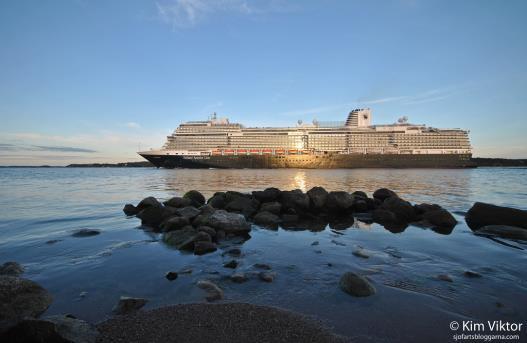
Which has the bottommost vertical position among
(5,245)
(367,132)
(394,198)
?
(5,245)

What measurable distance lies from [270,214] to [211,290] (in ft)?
20.8

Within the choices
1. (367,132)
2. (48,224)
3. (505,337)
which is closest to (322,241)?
(505,337)

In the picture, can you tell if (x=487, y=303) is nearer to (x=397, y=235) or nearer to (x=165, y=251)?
(x=397, y=235)

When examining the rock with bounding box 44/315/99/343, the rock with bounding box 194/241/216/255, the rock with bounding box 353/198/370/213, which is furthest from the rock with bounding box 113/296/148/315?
the rock with bounding box 353/198/370/213

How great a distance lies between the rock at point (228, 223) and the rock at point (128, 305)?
4420mm

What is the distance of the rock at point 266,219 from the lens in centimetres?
1011

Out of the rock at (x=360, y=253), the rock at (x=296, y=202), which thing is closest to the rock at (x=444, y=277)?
the rock at (x=360, y=253)

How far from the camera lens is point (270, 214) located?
10586 millimetres

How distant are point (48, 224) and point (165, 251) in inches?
262

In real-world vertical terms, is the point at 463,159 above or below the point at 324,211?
above

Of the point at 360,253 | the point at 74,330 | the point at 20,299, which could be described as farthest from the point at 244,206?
the point at 74,330

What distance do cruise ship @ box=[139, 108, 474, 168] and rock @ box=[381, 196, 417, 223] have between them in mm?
54624

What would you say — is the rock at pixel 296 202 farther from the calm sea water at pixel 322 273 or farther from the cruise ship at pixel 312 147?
the cruise ship at pixel 312 147

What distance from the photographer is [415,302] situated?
13.4 feet
